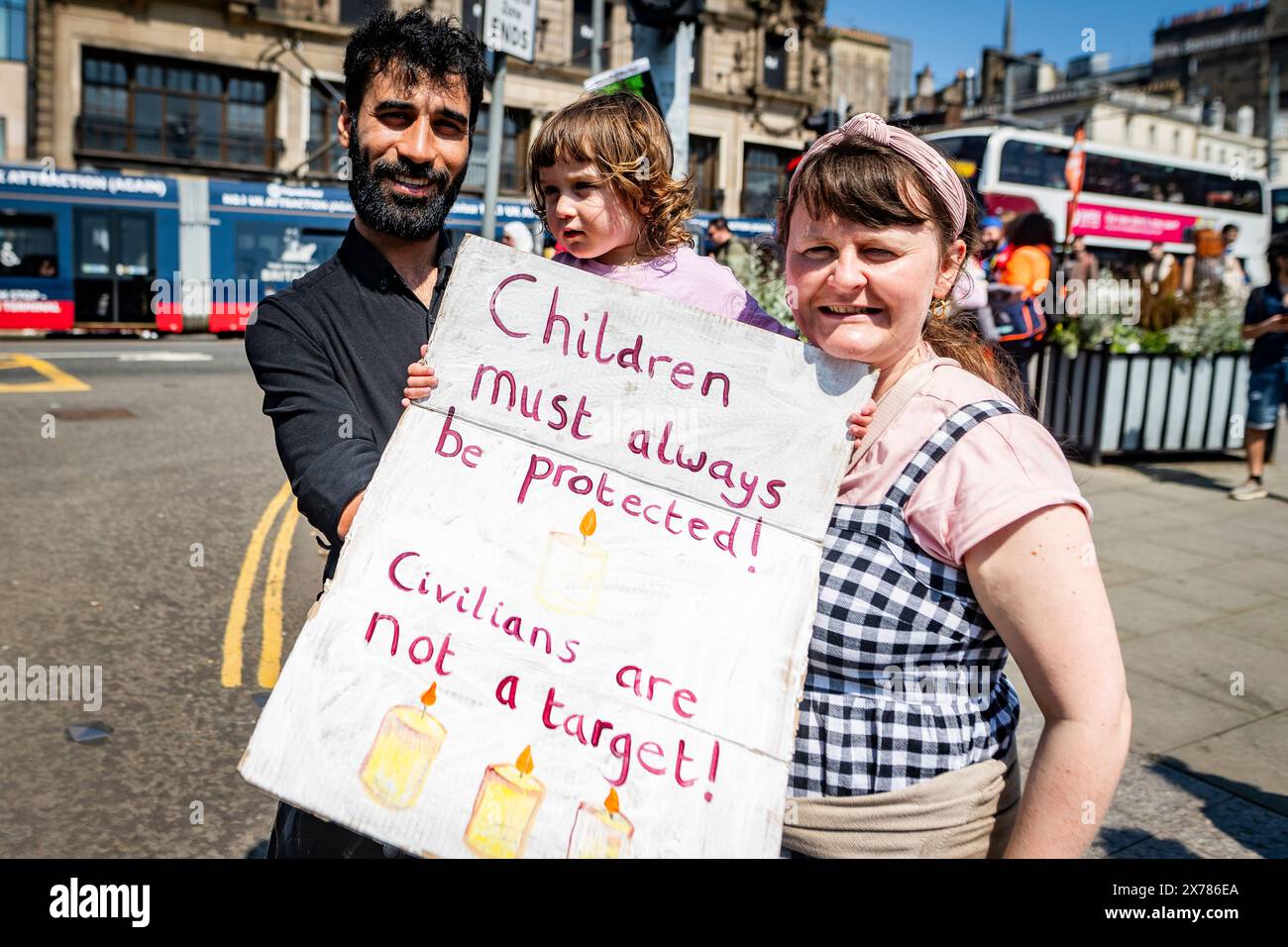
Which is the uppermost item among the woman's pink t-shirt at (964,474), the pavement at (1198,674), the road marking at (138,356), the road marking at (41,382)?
the woman's pink t-shirt at (964,474)

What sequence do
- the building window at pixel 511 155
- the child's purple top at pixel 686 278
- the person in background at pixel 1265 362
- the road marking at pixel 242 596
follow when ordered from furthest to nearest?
the building window at pixel 511 155
the person in background at pixel 1265 362
the road marking at pixel 242 596
the child's purple top at pixel 686 278

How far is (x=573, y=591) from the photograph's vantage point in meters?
1.64

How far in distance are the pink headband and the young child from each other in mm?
894

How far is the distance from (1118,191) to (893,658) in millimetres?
28230

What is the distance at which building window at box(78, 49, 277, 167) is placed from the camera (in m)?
32.2

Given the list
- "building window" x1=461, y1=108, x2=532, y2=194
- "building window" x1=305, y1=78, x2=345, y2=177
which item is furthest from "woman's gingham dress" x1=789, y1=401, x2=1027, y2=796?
"building window" x1=461, y1=108, x2=532, y2=194

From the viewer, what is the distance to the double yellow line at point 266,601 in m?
4.90

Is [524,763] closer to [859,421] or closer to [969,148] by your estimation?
[859,421]

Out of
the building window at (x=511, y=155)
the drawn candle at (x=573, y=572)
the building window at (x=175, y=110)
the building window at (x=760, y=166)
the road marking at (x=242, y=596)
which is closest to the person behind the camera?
the drawn candle at (x=573, y=572)

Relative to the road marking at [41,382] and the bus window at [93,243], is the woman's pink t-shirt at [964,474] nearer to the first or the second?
the road marking at [41,382]

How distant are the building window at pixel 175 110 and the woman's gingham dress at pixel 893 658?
1400 inches

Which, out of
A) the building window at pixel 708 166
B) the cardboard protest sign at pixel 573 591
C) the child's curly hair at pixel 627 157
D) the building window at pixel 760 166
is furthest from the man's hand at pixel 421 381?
the building window at pixel 760 166

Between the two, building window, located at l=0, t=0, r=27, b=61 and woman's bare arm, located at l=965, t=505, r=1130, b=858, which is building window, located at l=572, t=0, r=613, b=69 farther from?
woman's bare arm, located at l=965, t=505, r=1130, b=858

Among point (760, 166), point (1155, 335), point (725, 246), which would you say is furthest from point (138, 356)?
point (760, 166)
